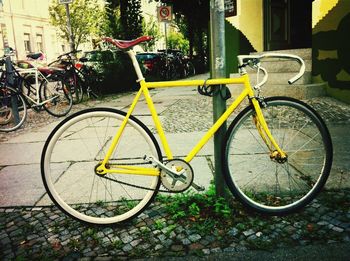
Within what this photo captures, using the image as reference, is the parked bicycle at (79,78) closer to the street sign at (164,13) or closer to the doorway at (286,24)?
the street sign at (164,13)

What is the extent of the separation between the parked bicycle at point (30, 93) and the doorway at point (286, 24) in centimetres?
546

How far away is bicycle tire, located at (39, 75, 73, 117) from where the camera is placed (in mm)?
7671


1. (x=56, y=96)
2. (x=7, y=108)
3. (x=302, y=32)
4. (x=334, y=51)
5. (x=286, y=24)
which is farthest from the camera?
(x=302, y=32)

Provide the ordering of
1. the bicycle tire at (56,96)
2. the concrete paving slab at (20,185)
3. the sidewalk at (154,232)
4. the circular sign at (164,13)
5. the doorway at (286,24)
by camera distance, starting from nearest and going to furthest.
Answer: the sidewalk at (154,232) < the concrete paving slab at (20,185) < the bicycle tire at (56,96) < the doorway at (286,24) < the circular sign at (164,13)

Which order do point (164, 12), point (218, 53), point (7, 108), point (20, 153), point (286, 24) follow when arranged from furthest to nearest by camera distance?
point (164, 12), point (286, 24), point (7, 108), point (20, 153), point (218, 53)

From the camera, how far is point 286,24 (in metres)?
10.3

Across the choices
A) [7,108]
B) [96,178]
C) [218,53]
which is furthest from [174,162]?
[7,108]

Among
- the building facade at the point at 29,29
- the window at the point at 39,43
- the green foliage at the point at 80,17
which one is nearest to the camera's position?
the green foliage at the point at 80,17

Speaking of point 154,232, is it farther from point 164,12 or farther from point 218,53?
point 164,12

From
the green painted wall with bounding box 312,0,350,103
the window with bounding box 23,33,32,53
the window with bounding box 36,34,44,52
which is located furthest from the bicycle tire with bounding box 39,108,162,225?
the window with bounding box 36,34,44,52

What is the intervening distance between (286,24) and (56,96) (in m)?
6.65

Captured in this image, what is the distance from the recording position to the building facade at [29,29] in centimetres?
3197

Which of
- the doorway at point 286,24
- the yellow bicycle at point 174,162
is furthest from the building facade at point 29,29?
the yellow bicycle at point 174,162

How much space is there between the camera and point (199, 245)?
7.95 feet
